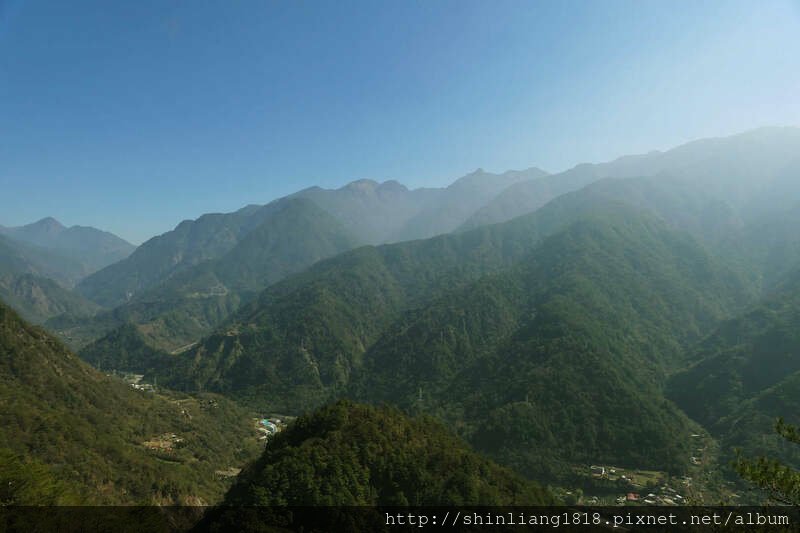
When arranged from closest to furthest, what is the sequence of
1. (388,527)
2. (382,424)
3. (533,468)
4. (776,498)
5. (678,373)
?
1. (776,498)
2. (388,527)
3. (382,424)
4. (533,468)
5. (678,373)

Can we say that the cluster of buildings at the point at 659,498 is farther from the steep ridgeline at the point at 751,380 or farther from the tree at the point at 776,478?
the tree at the point at 776,478

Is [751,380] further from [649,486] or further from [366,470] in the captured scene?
[366,470]

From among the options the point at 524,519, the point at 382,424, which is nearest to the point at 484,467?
the point at 524,519

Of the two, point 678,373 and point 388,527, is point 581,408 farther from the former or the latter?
point 388,527

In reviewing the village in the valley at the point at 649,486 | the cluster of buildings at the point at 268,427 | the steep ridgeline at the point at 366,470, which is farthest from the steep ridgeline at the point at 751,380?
the cluster of buildings at the point at 268,427

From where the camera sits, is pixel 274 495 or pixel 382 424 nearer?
pixel 274 495

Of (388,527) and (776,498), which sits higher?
(776,498)

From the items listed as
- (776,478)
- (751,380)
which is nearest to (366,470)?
(776,478)

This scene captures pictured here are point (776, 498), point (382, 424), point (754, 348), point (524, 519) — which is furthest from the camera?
point (754, 348)

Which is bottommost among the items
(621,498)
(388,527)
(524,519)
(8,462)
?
(621,498)
